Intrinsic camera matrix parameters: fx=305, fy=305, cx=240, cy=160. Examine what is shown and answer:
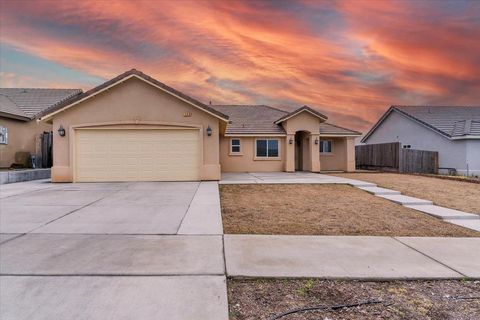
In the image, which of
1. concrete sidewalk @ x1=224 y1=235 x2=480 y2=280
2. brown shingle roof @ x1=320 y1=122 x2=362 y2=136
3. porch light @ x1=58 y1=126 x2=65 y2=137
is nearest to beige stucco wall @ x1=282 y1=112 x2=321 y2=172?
brown shingle roof @ x1=320 y1=122 x2=362 y2=136

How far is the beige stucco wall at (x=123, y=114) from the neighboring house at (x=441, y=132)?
19.2 metres

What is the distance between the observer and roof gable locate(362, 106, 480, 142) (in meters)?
23.1

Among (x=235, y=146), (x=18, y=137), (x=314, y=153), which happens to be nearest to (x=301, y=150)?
(x=314, y=153)

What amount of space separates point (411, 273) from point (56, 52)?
18.6m

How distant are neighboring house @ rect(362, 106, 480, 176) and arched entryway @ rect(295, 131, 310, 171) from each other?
35.0 feet

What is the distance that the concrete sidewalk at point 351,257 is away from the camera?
157 inches

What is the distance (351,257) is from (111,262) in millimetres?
3510

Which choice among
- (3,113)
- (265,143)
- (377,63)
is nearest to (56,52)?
(3,113)

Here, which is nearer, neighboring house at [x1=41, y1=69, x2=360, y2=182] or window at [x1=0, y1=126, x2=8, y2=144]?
neighboring house at [x1=41, y1=69, x2=360, y2=182]

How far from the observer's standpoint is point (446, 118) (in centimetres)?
2642

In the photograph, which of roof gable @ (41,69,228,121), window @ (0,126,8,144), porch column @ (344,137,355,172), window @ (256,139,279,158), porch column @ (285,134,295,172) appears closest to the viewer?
roof gable @ (41,69,228,121)

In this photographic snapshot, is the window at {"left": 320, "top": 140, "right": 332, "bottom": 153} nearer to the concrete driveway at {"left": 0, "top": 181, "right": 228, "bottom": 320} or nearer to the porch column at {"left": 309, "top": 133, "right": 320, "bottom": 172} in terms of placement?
the porch column at {"left": 309, "top": 133, "right": 320, "bottom": 172}

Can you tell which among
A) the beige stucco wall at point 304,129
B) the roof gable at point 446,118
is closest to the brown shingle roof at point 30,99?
the beige stucco wall at point 304,129

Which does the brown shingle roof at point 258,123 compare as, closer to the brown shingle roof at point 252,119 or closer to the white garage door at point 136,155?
the brown shingle roof at point 252,119
